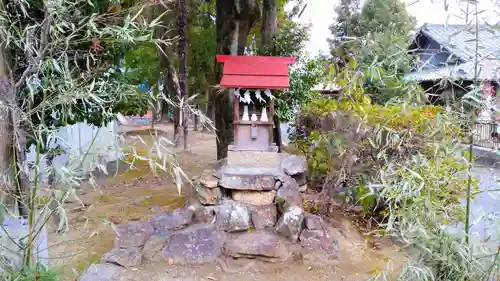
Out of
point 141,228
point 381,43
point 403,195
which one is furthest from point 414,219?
point 141,228

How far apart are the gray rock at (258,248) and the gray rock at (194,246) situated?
13 cm

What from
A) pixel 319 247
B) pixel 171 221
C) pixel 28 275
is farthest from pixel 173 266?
pixel 28 275

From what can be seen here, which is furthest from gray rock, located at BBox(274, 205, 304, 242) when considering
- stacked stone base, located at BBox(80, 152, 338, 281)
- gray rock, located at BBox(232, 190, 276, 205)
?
gray rock, located at BBox(232, 190, 276, 205)

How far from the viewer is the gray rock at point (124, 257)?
11.8ft

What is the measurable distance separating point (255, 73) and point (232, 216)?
176 cm

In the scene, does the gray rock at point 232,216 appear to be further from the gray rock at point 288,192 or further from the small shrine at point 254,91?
the small shrine at point 254,91

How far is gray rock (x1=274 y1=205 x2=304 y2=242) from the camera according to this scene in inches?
156

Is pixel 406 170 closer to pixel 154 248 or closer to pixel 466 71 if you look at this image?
pixel 466 71

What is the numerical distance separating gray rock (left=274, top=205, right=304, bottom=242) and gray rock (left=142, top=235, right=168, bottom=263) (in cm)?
125

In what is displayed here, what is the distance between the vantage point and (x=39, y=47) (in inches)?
78.7

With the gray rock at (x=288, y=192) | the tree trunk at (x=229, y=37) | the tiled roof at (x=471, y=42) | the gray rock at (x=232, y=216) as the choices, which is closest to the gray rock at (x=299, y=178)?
the gray rock at (x=288, y=192)

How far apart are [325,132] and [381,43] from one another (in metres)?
3.21

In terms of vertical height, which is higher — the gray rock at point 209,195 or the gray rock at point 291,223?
the gray rock at point 209,195

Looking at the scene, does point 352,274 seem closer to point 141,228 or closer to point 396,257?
point 396,257
